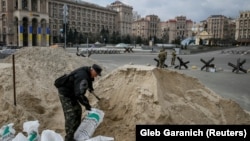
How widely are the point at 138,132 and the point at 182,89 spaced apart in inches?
91.8

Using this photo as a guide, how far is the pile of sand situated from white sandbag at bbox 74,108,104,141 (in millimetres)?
612

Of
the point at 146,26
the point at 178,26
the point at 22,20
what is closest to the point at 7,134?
the point at 22,20

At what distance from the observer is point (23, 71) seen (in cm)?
761

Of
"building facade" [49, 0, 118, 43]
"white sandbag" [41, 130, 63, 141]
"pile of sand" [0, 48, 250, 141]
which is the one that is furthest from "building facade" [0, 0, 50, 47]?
"white sandbag" [41, 130, 63, 141]

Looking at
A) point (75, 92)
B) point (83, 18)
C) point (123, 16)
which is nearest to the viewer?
point (75, 92)

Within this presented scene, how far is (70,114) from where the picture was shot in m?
4.81

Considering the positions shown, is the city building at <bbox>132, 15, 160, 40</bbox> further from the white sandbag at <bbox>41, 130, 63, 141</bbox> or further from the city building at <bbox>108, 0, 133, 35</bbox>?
the white sandbag at <bbox>41, 130, 63, 141</bbox>

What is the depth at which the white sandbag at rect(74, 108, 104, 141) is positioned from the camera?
489cm

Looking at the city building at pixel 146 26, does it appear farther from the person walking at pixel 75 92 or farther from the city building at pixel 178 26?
the person walking at pixel 75 92

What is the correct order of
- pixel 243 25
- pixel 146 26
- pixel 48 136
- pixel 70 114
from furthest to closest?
pixel 146 26, pixel 243 25, pixel 70 114, pixel 48 136

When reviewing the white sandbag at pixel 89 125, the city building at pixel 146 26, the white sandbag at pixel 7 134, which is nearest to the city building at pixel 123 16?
the city building at pixel 146 26

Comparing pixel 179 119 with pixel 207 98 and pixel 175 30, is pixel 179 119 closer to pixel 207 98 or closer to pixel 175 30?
pixel 207 98

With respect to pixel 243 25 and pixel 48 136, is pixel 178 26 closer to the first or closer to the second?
pixel 243 25

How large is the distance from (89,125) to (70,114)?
0.39 meters
